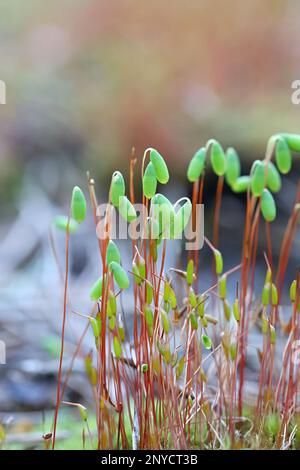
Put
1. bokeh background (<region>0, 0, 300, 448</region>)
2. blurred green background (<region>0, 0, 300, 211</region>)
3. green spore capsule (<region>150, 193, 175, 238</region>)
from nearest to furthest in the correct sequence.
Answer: green spore capsule (<region>150, 193, 175, 238</region>), bokeh background (<region>0, 0, 300, 448</region>), blurred green background (<region>0, 0, 300, 211</region>)

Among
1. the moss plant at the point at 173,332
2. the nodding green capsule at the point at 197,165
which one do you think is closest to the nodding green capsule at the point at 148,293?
the moss plant at the point at 173,332

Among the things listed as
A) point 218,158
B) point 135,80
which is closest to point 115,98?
point 135,80

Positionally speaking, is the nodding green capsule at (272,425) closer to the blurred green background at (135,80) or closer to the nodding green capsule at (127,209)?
the nodding green capsule at (127,209)

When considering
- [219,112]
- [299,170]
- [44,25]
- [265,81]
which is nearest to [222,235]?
[299,170]

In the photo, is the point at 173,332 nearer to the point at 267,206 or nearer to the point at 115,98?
Answer: the point at 267,206

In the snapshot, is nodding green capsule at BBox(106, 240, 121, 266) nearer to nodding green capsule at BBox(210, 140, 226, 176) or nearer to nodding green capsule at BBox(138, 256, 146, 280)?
nodding green capsule at BBox(138, 256, 146, 280)

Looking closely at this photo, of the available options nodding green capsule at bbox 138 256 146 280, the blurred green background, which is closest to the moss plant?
nodding green capsule at bbox 138 256 146 280

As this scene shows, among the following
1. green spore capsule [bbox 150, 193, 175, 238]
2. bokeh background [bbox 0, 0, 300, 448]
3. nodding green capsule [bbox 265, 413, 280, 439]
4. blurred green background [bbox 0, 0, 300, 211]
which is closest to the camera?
green spore capsule [bbox 150, 193, 175, 238]
